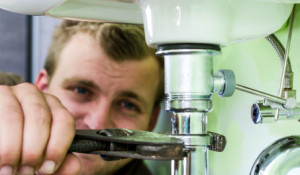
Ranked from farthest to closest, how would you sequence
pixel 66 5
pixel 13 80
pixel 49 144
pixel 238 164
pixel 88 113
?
1. pixel 13 80
2. pixel 88 113
3. pixel 238 164
4. pixel 66 5
5. pixel 49 144

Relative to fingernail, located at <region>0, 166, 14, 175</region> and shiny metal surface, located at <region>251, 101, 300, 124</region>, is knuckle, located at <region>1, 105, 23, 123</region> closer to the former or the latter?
fingernail, located at <region>0, 166, 14, 175</region>

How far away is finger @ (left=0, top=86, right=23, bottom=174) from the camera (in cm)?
24

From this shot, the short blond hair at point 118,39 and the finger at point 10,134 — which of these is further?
the short blond hair at point 118,39

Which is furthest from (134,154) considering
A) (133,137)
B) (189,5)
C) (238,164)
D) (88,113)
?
(88,113)

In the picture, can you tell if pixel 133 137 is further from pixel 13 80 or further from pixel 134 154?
pixel 13 80

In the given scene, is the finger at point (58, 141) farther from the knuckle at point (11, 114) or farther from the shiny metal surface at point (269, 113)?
the shiny metal surface at point (269, 113)

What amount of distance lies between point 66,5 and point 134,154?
0.17 m

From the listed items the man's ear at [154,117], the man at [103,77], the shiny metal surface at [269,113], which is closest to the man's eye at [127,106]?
the man at [103,77]

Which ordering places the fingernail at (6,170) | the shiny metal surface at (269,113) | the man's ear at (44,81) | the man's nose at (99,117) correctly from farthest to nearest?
1. the man's ear at (44,81)
2. the man's nose at (99,117)
3. the shiny metal surface at (269,113)
4. the fingernail at (6,170)

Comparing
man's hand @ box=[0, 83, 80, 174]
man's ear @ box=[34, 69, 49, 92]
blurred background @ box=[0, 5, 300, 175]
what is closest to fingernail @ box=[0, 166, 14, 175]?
man's hand @ box=[0, 83, 80, 174]

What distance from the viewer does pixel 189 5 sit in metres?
0.29

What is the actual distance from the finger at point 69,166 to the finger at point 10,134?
4cm

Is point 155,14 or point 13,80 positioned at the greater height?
point 155,14

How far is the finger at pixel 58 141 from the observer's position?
25 centimetres
